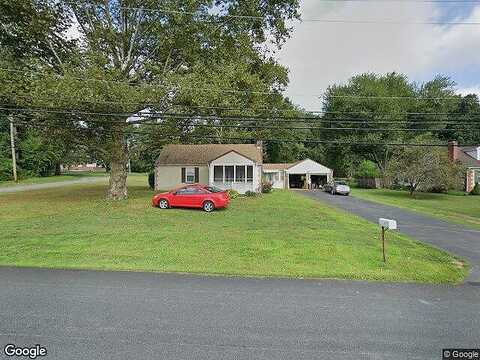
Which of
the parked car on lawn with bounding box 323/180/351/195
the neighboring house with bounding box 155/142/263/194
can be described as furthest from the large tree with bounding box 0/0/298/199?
the parked car on lawn with bounding box 323/180/351/195

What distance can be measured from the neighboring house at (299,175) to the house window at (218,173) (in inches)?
634

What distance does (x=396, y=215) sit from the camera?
1897cm

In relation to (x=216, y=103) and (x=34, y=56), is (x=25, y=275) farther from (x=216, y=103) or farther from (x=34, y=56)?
(x=34, y=56)

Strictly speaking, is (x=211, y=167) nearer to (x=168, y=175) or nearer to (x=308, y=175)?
(x=168, y=175)

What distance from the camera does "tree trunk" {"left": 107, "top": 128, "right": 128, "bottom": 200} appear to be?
21203 millimetres

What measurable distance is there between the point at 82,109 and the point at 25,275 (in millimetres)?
12586

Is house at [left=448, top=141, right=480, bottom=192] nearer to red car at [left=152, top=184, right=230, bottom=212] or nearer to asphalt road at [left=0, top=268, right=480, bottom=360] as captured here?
red car at [left=152, top=184, right=230, bottom=212]

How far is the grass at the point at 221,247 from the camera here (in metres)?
7.62

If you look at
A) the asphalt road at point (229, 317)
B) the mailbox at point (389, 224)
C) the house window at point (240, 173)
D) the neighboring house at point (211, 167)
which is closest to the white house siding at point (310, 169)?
the neighboring house at point (211, 167)

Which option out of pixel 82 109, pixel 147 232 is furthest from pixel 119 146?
pixel 147 232

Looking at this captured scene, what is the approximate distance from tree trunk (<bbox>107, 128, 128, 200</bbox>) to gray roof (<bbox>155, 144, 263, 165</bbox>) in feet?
32.7

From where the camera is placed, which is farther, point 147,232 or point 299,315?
point 147,232

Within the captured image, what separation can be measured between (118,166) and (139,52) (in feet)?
24.9

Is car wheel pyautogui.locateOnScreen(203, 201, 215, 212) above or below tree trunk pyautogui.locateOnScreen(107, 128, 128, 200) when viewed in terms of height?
below
